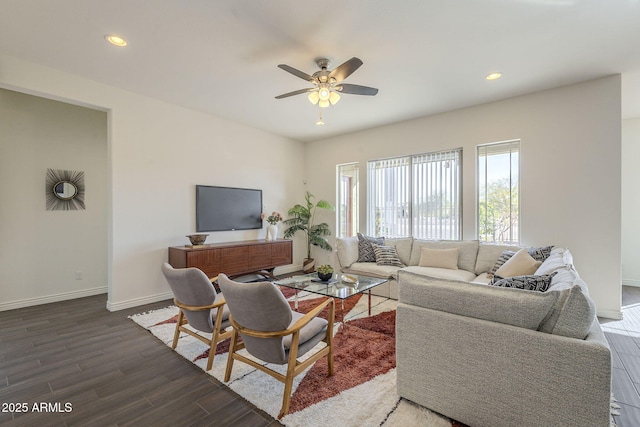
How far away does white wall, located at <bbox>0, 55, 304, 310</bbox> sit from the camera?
3.47 metres

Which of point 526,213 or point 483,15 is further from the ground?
point 483,15

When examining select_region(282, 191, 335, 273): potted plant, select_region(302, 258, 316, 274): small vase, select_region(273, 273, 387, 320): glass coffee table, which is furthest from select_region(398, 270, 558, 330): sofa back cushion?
select_region(302, 258, 316, 274): small vase

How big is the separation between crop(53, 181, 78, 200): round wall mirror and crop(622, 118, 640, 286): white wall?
9297 millimetres

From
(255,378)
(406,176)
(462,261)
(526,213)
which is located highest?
(406,176)

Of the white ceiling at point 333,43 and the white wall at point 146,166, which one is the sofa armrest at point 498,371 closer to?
the white ceiling at point 333,43

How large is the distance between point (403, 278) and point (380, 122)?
3950mm

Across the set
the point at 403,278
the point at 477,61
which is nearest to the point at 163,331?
the point at 403,278

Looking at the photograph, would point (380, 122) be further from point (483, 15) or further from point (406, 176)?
point (483, 15)

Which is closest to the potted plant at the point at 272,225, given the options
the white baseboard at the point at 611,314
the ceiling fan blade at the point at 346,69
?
the ceiling fan blade at the point at 346,69

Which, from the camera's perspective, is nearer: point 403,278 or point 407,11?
point 403,278

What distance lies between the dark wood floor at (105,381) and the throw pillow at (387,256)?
9.99 ft

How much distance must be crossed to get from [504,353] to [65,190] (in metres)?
5.71

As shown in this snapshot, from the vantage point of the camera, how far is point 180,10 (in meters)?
2.31

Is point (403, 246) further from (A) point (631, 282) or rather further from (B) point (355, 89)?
(A) point (631, 282)
